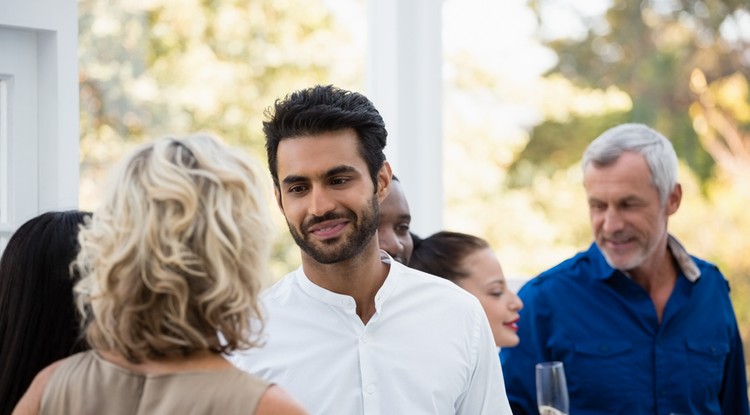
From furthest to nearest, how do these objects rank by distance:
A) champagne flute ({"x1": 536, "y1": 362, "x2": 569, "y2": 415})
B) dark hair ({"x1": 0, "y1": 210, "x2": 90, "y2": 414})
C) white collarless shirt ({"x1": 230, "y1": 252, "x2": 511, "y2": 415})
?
1. champagne flute ({"x1": 536, "y1": 362, "x2": 569, "y2": 415})
2. white collarless shirt ({"x1": 230, "y1": 252, "x2": 511, "y2": 415})
3. dark hair ({"x1": 0, "y1": 210, "x2": 90, "y2": 414})

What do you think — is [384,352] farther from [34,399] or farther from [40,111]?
[40,111]

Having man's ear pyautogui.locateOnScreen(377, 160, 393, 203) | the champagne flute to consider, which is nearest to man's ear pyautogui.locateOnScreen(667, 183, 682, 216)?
the champagne flute

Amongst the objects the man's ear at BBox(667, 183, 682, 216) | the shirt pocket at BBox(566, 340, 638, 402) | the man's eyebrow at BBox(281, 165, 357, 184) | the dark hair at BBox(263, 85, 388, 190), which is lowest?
the shirt pocket at BBox(566, 340, 638, 402)

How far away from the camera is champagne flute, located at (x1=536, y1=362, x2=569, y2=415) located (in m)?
2.60

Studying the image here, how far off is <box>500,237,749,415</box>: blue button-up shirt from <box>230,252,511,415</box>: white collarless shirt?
1.03 metres

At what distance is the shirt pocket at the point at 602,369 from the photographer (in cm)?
323

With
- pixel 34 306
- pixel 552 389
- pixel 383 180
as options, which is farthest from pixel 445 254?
pixel 34 306

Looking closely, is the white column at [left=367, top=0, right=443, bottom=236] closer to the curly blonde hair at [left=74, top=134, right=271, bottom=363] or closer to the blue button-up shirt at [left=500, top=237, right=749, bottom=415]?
the blue button-up shirt at [left=500, top=237, right=749, bottom=415]

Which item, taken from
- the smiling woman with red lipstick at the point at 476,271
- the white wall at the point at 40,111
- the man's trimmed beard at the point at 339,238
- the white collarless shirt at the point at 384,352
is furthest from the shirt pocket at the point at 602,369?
the white wall at the point at 40,111

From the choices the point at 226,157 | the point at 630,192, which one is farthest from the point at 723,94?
the point at 226,157

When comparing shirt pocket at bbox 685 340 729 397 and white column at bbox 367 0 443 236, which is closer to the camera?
shirt pocket at bbox 685 340 729 397

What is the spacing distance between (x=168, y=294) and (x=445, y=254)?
5.12ft

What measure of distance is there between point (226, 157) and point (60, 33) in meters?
1.73

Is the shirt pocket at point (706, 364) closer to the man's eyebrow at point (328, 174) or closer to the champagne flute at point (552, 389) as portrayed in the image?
the champagne flute at point (552, 389)
